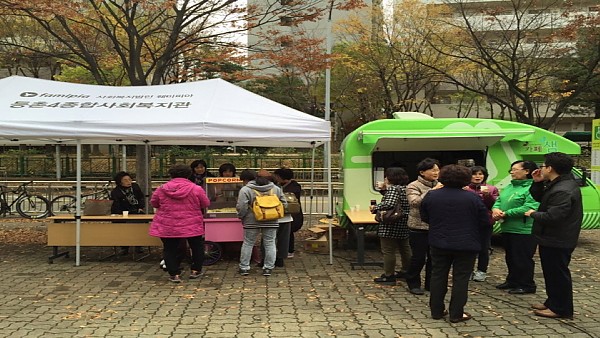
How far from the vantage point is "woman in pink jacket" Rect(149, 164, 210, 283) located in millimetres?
6062

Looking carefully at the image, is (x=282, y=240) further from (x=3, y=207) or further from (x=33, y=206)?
(x=3, y=207)

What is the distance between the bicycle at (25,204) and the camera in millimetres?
13062

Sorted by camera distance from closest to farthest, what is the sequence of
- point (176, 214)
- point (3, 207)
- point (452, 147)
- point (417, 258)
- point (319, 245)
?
point (417, 258) < point (176, 214) < point (319, 245) < point (452, 147) < point (3, 207)

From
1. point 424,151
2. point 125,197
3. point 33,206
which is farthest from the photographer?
point 33,206

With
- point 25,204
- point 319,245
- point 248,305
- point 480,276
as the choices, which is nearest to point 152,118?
point 248,305

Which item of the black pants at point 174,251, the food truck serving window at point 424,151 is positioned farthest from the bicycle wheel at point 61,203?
the food truck serving window at point 424,151

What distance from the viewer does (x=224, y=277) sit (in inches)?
257

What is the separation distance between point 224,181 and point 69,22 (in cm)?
723

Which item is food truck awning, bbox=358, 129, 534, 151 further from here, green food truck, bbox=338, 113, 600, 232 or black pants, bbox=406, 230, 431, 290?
black pants, bbox=406, 230, 431, 290

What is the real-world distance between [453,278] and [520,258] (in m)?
1.48

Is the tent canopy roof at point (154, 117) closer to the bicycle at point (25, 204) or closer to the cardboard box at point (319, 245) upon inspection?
the cardboard box at point (319, 245)

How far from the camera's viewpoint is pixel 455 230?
4.48 meters

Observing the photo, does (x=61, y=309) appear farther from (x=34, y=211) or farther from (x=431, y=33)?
(x=431, y=33)

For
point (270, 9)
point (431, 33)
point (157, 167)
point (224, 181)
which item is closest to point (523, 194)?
point (224, 181)
